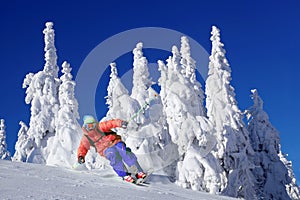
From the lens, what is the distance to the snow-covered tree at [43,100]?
30.2 meters

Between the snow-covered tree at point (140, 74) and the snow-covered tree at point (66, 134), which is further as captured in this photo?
the snow-covered tree at point (140, 74)

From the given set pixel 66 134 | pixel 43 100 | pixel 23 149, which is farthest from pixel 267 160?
pixel 23 149

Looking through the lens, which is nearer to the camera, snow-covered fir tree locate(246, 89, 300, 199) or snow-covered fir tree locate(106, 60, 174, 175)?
snow-covered fir tree locate(106, 60, 174, 175)

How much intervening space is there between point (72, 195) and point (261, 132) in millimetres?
29454

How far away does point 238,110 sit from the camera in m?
28.4

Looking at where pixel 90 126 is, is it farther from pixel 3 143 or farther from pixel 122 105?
pixel 3 143

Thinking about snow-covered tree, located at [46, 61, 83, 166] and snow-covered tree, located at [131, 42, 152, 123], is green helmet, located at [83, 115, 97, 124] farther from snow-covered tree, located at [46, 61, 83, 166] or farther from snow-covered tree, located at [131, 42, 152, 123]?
snow-covered tree, located at [131, 42, 152, 123]

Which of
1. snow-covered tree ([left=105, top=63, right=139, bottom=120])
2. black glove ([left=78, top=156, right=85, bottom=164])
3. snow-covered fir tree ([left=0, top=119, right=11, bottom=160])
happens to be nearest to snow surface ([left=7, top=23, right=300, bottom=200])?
snow-covered tree ([left=105, top=63, right=139, bottom=120])

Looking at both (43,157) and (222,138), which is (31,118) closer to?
(43,157)

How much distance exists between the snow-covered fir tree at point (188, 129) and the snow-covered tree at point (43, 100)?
9279 mm

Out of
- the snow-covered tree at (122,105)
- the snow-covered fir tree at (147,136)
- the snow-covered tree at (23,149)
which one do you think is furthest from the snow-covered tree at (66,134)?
the snow-covered tree at (23,149)

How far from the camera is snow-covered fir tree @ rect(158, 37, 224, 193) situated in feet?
76.3

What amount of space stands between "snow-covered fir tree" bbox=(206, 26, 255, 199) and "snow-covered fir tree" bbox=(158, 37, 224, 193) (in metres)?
1.45

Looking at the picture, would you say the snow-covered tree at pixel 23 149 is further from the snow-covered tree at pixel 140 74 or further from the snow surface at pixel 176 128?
the snow-covered tree at pixel 140 74
